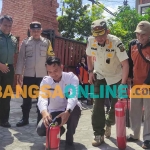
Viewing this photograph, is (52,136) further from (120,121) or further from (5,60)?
(5,60)

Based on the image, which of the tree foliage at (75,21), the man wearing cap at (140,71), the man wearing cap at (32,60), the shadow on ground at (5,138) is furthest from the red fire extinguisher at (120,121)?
the tree foliage at (75,21)

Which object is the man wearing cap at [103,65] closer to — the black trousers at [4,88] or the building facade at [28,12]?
the black trousers at [4,88]

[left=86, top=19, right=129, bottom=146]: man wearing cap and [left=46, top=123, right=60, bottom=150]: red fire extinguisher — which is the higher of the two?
[left=86, top=19, right=129, bottom=146]: man wearing cap

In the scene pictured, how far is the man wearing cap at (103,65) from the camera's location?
3.33 meters

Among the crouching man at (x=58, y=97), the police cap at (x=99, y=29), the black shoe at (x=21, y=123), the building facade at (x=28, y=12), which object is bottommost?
the black shoe at (x=21, y=123)

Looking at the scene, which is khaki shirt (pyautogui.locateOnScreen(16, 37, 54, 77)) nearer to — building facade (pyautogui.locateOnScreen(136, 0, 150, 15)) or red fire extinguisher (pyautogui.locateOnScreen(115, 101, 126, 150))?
red fire extinguisher (pyautogui.locateOnScreen(115, 101, 126, 150))

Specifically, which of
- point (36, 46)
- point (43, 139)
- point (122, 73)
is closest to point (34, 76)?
point (36, 46)

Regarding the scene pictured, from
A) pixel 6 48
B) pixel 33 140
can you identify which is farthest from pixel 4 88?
pixel 33 140

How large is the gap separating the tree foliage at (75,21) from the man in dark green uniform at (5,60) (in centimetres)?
1149

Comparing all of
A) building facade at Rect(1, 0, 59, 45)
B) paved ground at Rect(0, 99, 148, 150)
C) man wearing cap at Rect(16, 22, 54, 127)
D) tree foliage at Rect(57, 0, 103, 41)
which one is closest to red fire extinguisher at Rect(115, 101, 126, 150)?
paved ground at Rect(0, 99, 148, 150)

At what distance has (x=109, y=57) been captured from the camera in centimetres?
346

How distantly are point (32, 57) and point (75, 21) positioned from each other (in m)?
11.9

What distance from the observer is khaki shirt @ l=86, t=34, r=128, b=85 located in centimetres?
339

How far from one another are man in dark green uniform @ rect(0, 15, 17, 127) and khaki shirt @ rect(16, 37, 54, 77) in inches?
6.2
